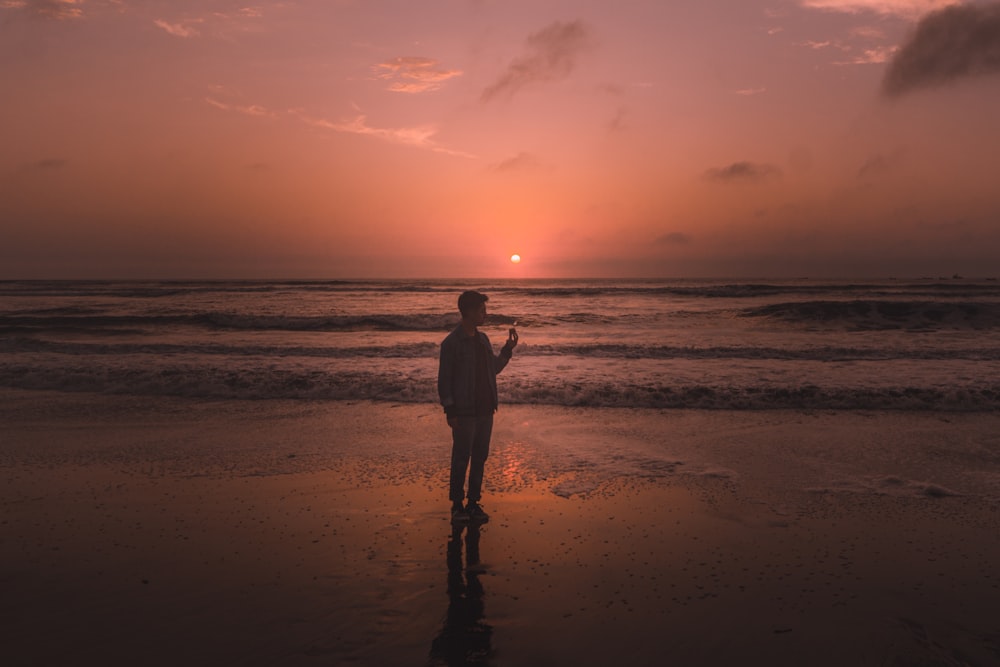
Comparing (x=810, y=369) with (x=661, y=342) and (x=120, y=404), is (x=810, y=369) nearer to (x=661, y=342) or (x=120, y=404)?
(x=661, y=342)

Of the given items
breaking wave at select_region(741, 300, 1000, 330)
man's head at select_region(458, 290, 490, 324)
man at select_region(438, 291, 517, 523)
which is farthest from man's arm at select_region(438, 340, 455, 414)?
breaking wave at select_region(741, 300, 1000, 330)

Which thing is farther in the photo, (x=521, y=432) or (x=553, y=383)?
(x=553, y=383)

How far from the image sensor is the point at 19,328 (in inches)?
1173

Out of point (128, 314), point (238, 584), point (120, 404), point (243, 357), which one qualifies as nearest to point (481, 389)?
point (238, 584)

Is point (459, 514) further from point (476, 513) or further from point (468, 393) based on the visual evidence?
point (468, 393)

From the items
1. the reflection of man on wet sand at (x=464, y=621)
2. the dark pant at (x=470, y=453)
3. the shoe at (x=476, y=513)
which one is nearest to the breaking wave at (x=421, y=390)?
the dark pant at (x=470, y=453)

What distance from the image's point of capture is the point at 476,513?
18.4 ft

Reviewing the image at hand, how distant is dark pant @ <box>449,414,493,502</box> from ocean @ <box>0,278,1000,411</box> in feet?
18.1

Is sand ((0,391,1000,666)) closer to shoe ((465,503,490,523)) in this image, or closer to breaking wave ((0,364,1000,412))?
shoe ((465,503,490,523))

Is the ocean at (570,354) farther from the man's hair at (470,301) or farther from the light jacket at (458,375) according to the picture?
the man's hair at (470,301)

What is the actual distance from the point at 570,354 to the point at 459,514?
12.9m

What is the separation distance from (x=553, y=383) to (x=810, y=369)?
6507 millimetres

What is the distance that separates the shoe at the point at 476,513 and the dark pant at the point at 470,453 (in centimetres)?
6

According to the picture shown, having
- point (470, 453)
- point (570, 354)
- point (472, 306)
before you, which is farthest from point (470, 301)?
point (570, 354)
